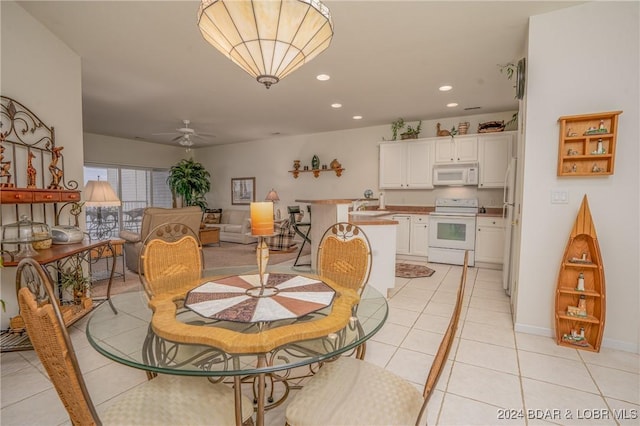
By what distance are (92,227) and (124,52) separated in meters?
Answer: 5.26

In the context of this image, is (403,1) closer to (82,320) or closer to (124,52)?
(124,52)

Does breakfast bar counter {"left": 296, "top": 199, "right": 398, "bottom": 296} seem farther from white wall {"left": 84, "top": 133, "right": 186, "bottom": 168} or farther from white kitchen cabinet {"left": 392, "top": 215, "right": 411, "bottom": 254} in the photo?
white wall {"left": 84, "top": 133, "right": 186, "bottom": 168}

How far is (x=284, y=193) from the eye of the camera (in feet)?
24.7

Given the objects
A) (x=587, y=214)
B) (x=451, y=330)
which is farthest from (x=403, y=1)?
(x=451, y=330)

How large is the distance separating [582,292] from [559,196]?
0.75 m

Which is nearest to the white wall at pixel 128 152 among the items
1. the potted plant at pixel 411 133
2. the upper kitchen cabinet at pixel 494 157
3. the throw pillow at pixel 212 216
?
the throw pillow at pixel 212 216

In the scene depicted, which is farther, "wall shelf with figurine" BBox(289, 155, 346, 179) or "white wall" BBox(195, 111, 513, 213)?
"wall shelf with figurine" BBox(289, 155, 346, 179)

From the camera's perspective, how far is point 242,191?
8.21 m

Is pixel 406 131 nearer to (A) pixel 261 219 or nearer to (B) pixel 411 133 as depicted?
(B) pixel 411 133

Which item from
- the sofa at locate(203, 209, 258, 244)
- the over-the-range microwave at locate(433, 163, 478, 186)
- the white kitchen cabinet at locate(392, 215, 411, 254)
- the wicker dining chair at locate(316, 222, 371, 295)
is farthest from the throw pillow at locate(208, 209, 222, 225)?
the wicker dining chair at locate(316, 222, 371, 295)

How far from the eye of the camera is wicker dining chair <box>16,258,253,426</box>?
785 mm

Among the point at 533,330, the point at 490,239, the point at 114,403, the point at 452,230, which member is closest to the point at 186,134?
the point at 452,230

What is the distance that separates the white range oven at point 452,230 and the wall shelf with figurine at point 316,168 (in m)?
2.25

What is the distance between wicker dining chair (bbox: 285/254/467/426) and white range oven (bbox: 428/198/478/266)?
422 cm
